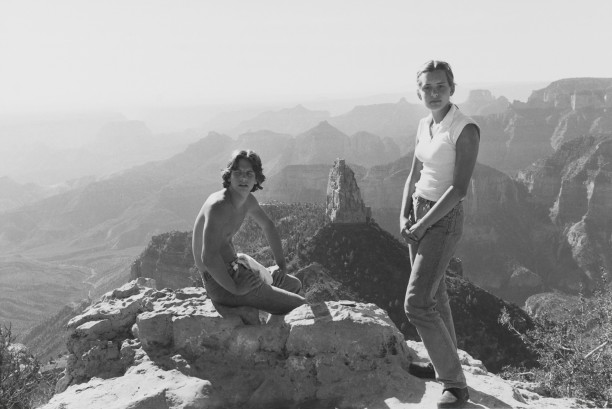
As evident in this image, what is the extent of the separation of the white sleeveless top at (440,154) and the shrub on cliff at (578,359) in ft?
15.9

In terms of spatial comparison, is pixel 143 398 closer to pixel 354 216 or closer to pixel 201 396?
pixel 201 396

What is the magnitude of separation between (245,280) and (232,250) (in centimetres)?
54

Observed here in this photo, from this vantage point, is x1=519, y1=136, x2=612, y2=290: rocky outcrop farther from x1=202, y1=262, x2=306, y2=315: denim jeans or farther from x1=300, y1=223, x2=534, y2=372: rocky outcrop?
x1=202, y1=262, x2=306, y2=315: denim jeans

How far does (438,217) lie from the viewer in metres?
6.06

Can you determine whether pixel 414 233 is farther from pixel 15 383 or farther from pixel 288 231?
Answer: pixel 288 231

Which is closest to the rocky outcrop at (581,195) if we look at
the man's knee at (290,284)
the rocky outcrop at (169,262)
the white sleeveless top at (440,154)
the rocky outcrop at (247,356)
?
the rocky outcrop at (169,262)

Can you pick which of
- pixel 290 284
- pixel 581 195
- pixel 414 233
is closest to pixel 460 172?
pixel 414 233

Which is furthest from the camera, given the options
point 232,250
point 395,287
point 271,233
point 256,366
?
point 395,287

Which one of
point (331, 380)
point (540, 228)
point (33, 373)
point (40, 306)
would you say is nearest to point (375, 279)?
point (33, 373)

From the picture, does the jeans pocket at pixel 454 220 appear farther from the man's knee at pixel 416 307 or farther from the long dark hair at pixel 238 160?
the long dark hair at pixel 238 160

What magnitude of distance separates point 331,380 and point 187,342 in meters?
2.26

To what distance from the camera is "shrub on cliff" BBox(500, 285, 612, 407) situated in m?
10.5

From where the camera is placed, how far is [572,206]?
16150 centimetres

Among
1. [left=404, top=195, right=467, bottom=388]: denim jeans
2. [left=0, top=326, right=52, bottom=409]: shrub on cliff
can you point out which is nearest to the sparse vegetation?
[left=0, top=326, right=52, bottom=409]: shrub on cliff
